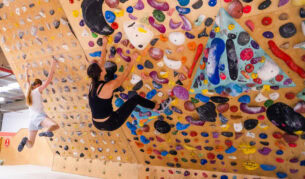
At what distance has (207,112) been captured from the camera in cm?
261

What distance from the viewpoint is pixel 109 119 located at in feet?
8.87

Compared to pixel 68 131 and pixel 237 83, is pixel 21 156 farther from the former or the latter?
pixel 237 83

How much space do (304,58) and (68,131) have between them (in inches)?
142

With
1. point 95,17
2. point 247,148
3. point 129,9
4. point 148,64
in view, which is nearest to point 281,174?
point 247,148

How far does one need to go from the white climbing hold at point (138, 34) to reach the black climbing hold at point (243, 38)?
2.71 ft

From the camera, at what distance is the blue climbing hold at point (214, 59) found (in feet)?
6.95

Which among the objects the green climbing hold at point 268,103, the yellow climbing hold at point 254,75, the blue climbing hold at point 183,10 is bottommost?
the green climbing hold at point 268,103

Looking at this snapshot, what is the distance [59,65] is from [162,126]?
1623mm

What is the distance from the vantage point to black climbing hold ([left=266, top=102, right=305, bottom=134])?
2.22 m

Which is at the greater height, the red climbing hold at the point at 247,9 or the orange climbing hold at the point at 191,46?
the red climbing hold at the point at 247,9

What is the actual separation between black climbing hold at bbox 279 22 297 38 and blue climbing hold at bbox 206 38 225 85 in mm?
468

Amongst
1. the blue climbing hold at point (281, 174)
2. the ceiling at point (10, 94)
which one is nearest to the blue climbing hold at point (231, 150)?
the blue climbing hold at point (281, 174)

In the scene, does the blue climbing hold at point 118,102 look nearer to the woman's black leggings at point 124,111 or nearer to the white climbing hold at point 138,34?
the woman's black leggings at point 124,111

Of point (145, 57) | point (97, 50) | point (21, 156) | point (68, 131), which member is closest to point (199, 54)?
point (145, 57)
